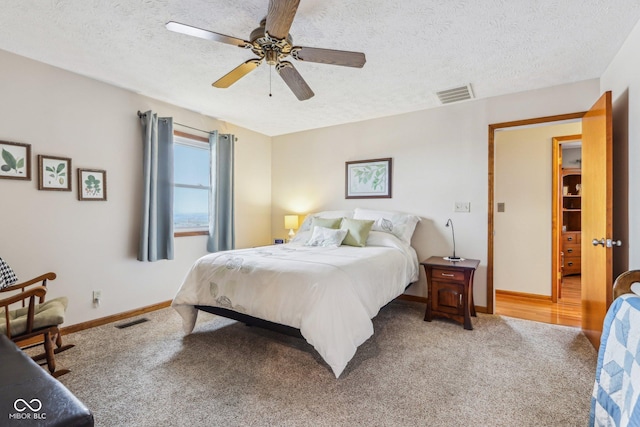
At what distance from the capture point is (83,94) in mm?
2982

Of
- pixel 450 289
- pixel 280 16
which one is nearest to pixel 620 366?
pixel 450 289

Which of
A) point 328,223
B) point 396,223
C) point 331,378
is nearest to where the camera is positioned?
point 331,378

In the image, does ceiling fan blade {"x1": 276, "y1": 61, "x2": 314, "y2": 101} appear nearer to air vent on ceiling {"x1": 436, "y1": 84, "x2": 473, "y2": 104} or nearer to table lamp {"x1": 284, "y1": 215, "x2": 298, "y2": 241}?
air vent on ceiling {"x1": 436, "y1": 84, "x2": 473, "y2": 104}

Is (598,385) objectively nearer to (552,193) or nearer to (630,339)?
(630,339)

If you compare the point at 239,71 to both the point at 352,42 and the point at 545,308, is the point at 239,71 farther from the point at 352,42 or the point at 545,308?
the point at 545,308

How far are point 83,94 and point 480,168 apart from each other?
423 centimetres

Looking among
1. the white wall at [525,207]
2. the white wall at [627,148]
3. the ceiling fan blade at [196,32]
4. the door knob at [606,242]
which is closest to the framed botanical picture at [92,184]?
the ceiling fan blade at [196,32]

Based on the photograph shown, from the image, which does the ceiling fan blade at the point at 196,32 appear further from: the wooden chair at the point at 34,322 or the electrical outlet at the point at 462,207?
the electrical outlet at the point at 462,207

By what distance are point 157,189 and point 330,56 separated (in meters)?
2.57

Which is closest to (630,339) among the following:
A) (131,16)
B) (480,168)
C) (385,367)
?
(385,367)

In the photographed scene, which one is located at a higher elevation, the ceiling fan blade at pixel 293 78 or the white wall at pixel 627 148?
the ceiling fan blade at pixel 293 78

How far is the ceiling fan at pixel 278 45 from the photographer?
1634 mm

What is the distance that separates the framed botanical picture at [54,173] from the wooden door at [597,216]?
14.8 feet

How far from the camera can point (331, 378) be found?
Result: 2.08 metres
